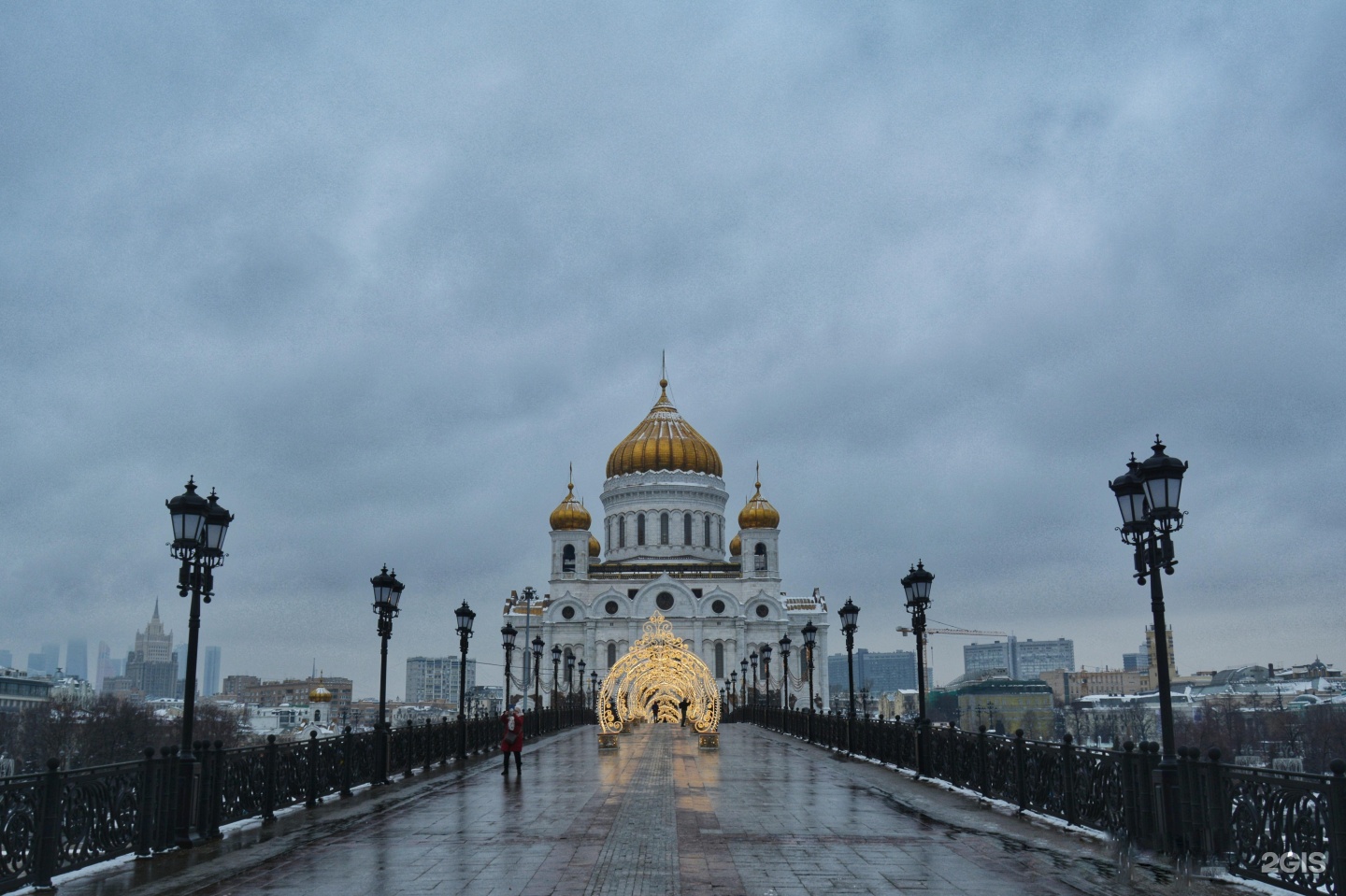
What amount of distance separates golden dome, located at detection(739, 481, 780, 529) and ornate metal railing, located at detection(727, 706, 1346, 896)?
55.8 m

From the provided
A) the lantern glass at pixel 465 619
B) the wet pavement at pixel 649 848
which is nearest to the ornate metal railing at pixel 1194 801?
the wet pavement at pixel 649 848

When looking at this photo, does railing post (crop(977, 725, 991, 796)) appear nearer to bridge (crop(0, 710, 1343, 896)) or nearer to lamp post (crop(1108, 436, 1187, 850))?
bridge (crop(0, 710, 1343, 896))

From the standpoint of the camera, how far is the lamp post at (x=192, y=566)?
10781 millimetres

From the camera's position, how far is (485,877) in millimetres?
8836

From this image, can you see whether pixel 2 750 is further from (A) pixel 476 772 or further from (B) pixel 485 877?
(B) pixel 485 877

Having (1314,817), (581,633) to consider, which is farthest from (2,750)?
(1314,817)

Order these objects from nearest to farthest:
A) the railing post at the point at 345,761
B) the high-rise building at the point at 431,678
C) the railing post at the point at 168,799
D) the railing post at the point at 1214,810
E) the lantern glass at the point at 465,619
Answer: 1. the railing post at the point at 1214,810
2. the railing post at the point at 168,799
3. the railing post at the point at 345,761
4. the lantern glass at the point at 465,619
5. the high-rise building at the point at 431,678

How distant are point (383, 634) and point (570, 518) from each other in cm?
5441

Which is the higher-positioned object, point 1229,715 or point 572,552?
point 572,552

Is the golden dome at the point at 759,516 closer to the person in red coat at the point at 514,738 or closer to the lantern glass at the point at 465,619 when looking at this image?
the lantern glass at the point at 465,619

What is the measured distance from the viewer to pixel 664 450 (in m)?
74.9

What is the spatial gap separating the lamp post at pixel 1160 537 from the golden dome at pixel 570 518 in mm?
62027

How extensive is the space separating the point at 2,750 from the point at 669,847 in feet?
172

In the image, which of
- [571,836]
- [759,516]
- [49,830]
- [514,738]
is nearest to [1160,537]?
[571,836]
